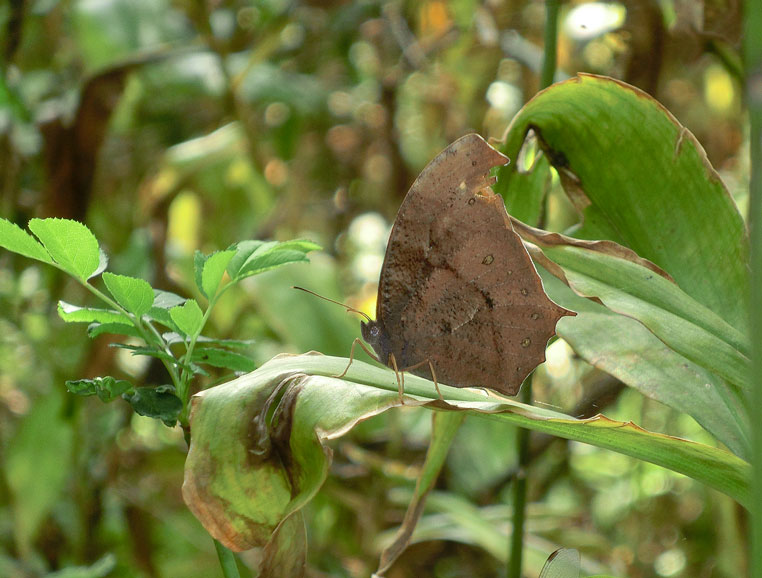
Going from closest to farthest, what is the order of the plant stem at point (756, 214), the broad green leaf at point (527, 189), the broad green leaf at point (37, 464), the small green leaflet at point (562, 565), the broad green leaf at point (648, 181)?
the plant stem at point (756, 214), the small green leaflet at point (562, 565), the broad green leaf at point (648, 181), the broad green leaf at point (527, 189), the broad green leaf at point (37, 464)

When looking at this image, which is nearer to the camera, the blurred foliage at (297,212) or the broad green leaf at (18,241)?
the broad green leaf at (18,241)

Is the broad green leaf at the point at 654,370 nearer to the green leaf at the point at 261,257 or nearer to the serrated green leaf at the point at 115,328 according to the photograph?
the green leaf at the point at 261,257

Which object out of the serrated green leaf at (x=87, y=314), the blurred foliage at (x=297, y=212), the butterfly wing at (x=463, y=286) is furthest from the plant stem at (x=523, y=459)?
the serrated green leaf at (x=87, y=314)

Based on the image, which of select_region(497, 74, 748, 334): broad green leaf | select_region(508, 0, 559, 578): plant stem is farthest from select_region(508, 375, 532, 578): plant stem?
select_region(497, 74, 748, 334): broad green leaf

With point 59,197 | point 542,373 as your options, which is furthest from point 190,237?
point 542,373

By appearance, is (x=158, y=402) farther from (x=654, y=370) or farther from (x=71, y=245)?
(x=654, y=370)

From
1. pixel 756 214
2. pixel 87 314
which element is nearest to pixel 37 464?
pixel 87 314

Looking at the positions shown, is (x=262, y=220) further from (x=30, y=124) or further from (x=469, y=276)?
(x=469, y=276)
